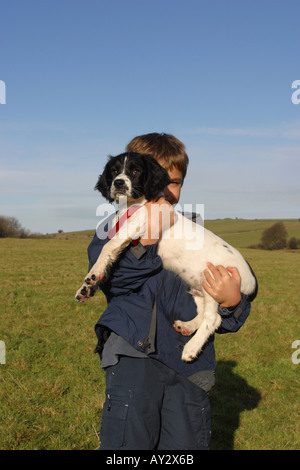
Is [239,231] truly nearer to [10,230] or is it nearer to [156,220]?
[10,230]

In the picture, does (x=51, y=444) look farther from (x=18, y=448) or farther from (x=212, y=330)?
(x=212, y=330)

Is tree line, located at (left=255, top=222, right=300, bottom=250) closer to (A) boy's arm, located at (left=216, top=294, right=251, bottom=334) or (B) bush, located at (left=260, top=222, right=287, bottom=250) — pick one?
(B) bush, located at (left=260, top=222, right=287, bottom=250)

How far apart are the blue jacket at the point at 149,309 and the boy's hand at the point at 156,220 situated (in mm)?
73

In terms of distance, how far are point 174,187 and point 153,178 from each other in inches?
11.5

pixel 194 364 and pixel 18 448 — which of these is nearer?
pixel 194 364

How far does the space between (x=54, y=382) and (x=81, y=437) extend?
176 cm

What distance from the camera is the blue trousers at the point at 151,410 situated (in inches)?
116

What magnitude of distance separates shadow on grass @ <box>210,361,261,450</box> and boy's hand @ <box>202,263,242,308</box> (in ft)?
10.0

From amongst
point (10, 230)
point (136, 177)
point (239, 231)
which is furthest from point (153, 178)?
point (239, 231)

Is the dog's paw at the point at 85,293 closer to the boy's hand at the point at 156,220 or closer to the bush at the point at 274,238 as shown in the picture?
the boy's hand at the point at 156,220

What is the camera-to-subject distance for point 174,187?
3.88 m

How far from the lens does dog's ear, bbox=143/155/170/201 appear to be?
365 centimetres

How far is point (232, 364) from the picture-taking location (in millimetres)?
8562
